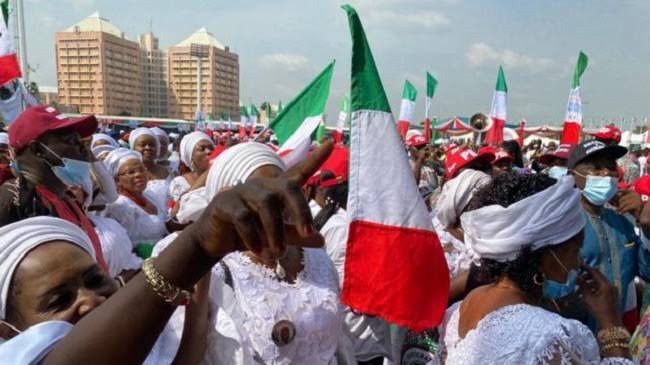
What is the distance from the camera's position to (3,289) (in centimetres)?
141

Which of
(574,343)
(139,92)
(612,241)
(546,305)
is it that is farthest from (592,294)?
(139,92)

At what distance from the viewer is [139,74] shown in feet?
366

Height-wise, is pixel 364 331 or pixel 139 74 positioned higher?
pixel 139 74

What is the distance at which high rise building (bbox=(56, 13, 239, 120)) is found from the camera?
329 feet

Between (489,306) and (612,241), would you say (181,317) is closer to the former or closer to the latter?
(489,306)

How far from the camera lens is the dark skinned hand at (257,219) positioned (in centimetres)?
91

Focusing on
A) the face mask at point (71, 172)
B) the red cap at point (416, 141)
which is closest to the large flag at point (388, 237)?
the face mask at point (71, 172)

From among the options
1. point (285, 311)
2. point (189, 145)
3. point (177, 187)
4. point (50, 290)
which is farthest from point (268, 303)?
point (189, 145)

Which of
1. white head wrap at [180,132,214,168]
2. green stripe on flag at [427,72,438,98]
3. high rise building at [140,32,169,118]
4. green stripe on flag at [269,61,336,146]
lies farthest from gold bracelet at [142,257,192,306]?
high rise building at [140,32,169,118]

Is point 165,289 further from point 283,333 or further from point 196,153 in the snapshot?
point 196,153

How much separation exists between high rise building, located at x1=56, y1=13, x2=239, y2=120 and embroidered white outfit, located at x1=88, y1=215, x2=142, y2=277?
9303 cm

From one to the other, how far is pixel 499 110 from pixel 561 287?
28.9ft

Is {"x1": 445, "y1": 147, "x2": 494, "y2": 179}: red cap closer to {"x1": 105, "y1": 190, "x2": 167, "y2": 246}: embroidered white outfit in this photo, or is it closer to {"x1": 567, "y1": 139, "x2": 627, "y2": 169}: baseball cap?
{"x1": 567, "y1": 139, "x2": 627, "y2": 169}: baseball cap

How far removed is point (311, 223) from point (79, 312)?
808 mm
